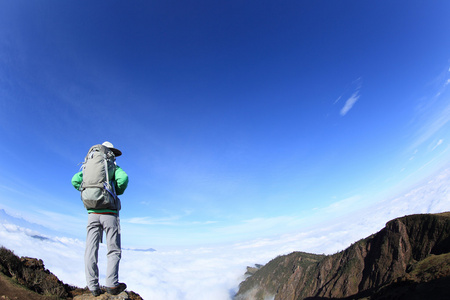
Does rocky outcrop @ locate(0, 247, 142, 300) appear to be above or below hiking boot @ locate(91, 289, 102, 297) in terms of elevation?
above

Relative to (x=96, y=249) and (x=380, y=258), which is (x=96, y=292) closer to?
(x=96, y=249)

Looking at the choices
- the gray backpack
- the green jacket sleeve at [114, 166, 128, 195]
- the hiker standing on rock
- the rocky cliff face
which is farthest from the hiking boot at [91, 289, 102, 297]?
the rocky cliff face

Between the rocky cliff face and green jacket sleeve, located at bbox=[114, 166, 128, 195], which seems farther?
the rocky cliff face

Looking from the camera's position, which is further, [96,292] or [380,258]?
[380,258]

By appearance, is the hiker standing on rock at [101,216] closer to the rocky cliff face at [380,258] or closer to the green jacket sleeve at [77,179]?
the green jacket sleeve at [77,179]

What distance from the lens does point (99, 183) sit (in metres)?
5.57

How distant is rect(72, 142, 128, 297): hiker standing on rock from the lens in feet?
17.9

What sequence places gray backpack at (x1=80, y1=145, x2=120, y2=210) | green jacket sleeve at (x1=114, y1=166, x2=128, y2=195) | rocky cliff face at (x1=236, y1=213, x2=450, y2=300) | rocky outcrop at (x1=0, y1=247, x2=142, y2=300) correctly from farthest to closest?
rocky cliff face at (x1=236, y1=213, x2=450, y2=300), green jacket sleeve at (x1=114, y1=166, x2=128, y2=195), gray backpack at (x1=80, y1=145, x2=120, y2=210), rocky outcrop at (x1=0, y1=247, x2=142, y2=300)

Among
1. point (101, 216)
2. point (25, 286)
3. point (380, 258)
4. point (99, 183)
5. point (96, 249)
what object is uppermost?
point (99, 183)

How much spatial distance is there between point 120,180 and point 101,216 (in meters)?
0.98

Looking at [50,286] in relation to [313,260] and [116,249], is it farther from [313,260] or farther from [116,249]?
[313,260]

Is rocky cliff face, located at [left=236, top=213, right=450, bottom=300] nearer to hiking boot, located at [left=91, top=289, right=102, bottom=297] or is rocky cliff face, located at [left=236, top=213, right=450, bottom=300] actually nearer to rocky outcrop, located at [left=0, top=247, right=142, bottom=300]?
hiking boot, located at [left=91, top=289, right=102, bottom=297]

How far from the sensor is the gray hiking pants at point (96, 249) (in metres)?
5.43

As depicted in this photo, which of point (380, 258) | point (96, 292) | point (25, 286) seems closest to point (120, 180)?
point (96, 292)
